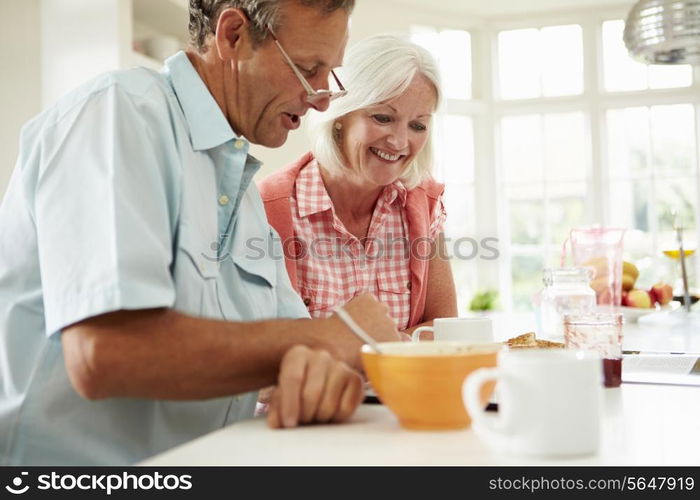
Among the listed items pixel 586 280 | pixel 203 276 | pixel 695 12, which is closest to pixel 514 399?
pixel 203 276

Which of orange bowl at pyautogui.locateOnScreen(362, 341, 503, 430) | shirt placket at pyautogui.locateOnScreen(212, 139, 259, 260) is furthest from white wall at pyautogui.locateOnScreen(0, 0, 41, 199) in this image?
orange bowl at pyautogui.locateOnScreen(362, 341, 503, 430)

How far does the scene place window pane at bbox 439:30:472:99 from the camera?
634cm

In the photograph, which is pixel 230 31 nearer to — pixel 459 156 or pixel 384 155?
pixel 384 155

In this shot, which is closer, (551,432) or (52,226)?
(551,432)

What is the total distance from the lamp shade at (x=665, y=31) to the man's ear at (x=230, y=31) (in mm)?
2015

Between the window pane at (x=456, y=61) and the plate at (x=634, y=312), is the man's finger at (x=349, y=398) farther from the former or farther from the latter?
the window pane at (x=456, y=61)

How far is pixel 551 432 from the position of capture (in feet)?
2.38

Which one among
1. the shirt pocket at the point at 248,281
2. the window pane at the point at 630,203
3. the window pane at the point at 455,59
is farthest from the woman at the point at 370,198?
the window pane at the point at 630,203

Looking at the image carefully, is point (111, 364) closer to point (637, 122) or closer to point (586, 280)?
point (586, 280)

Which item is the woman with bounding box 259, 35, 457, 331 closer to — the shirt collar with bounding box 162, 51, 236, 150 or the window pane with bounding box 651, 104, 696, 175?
the shirt collar with bounding box 162, 51, 236, 150

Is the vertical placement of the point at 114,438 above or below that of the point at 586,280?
below

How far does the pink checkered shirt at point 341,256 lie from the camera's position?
79.7 inches

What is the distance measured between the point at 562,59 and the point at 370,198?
180 inches

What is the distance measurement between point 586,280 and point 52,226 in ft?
5.41
